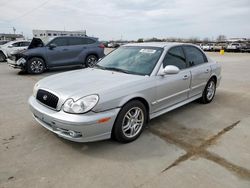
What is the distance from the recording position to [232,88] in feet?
22.9

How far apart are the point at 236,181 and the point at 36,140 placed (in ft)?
9.31

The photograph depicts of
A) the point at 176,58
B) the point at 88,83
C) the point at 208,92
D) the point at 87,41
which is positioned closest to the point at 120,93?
the point at 88,83

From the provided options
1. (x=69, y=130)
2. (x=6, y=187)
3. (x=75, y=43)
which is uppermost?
(x=75, y=43)

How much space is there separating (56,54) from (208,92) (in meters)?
7.04

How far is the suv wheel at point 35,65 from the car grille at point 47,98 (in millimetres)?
6612

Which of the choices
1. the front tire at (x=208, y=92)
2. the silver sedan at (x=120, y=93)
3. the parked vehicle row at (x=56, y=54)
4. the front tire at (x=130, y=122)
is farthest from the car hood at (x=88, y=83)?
the parked vehicle row at (x=56, y=54)

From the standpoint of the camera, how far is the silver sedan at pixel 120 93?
286 cm

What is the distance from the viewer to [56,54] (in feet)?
31.8

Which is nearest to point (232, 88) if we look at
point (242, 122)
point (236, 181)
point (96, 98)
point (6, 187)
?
point (242, 122)

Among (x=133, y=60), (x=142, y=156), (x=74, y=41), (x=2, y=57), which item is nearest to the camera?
(x=142, y=156)

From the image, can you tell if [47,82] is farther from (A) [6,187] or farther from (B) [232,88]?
(B) [232,88]

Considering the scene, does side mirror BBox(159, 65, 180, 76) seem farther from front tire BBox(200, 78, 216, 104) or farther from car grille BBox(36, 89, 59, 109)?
front tire BBox(200, 78, 216, 104)

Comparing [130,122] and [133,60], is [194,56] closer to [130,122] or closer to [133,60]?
[133,60]

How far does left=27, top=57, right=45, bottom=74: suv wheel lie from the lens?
9344 millimetres
